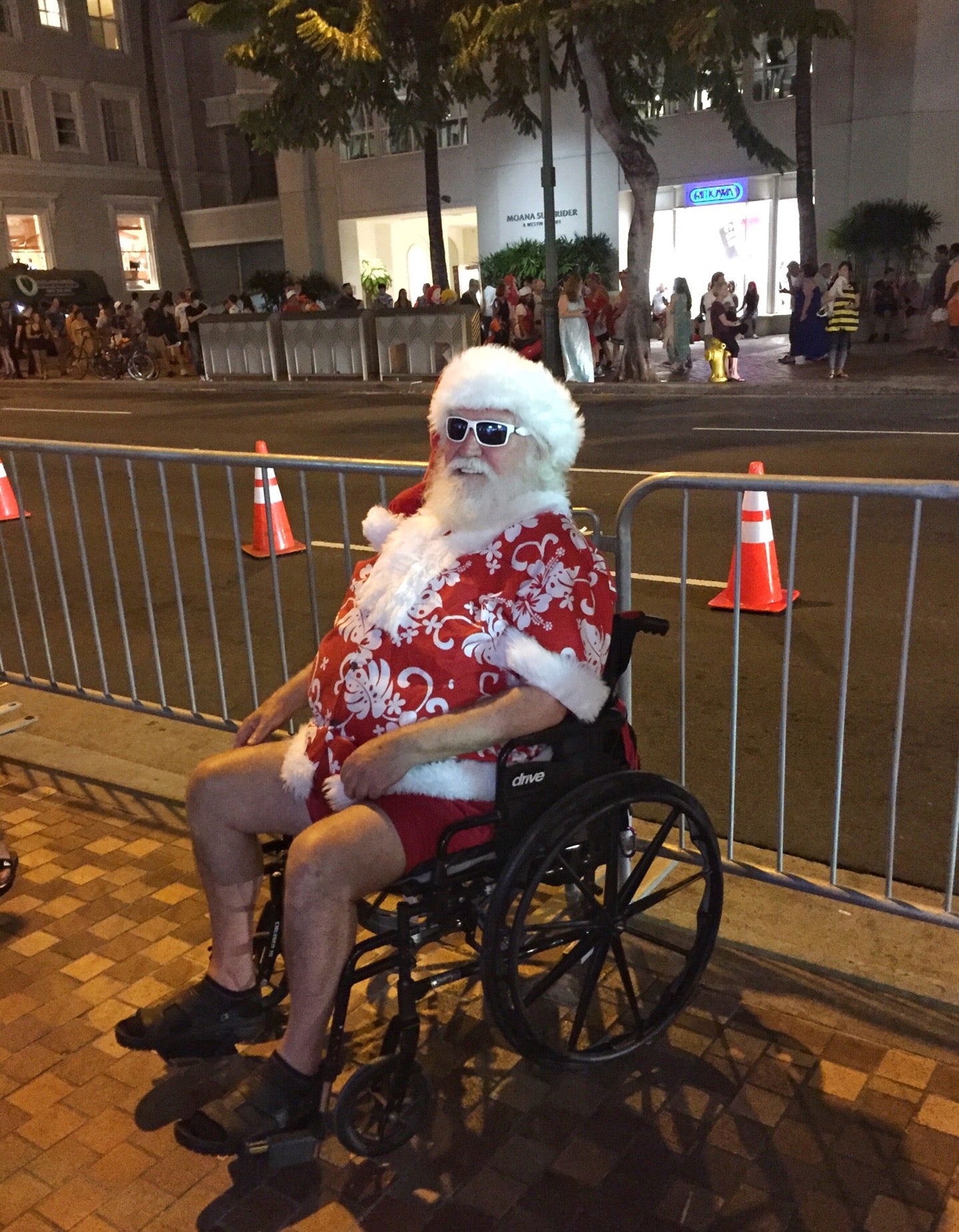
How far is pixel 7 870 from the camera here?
358cm

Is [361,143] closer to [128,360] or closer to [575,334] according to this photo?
[128,360]

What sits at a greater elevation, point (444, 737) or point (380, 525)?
point (380, 525)

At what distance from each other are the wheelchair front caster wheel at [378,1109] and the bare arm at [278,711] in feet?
3.08

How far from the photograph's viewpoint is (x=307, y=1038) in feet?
8.01

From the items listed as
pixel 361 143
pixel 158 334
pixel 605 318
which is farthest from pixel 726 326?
pixel 361 143

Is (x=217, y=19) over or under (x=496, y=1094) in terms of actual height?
over

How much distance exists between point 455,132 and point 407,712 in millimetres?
32379

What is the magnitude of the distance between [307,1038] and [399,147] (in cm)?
3384

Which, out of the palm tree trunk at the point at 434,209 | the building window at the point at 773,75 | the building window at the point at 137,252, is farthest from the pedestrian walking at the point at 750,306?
the building window at the point at 137,252

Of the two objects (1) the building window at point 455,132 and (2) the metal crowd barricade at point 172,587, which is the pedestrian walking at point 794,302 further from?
(1) the building window at point 455,132

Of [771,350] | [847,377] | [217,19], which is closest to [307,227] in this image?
[217,19]

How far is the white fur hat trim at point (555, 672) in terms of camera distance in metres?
2.52

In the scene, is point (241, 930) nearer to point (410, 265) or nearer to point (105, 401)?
point (105, 401)

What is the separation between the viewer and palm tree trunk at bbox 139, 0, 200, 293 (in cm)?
3622
